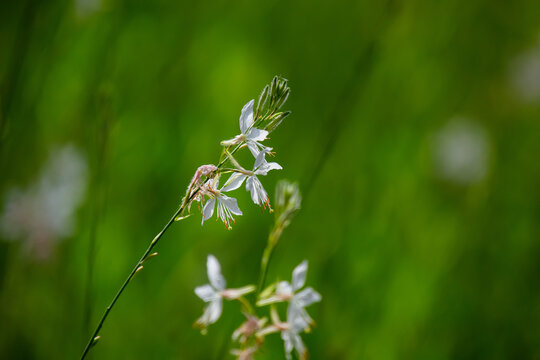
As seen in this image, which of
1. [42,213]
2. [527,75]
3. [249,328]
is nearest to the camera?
[249,328]

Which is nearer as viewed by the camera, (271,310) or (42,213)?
→ (271,310)


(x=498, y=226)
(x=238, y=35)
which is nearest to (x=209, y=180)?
(x=498, y=226)

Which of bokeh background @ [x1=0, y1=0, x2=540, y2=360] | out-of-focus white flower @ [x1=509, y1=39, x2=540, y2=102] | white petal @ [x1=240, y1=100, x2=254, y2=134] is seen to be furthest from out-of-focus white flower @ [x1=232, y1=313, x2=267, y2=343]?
out-of-focus white flower @ [x1=509, y1=39, x2=540, y2=102]

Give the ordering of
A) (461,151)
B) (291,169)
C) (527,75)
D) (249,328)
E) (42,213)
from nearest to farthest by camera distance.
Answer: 1. (249,328)
2. (42,213)
3. (291,169)
4. (461,151)
5. (527,75)

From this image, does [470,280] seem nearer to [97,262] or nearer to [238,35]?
[97,262]

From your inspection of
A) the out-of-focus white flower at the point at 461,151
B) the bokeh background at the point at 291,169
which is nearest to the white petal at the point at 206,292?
the bokeh background at the point at 291,169

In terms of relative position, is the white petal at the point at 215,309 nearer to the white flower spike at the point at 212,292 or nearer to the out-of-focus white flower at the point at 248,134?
the white flower spike at the point at 212,292

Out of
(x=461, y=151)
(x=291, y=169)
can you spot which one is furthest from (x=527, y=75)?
(x=291, y=169)

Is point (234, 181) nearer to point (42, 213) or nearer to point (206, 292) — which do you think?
point (206, 292)
